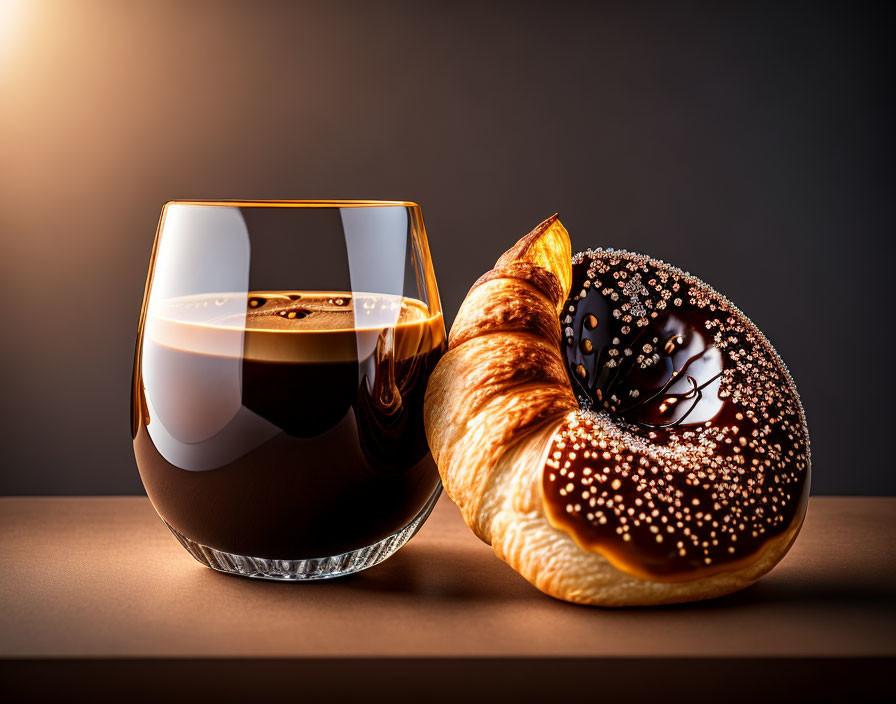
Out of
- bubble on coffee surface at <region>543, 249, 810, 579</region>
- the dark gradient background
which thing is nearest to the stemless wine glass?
bubble on coffee surface at <region>543, 249, 810, 579</region>

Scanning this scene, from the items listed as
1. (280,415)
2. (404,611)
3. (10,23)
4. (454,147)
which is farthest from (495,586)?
(10,23)

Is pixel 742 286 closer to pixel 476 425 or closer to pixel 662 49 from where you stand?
pixel 662 49

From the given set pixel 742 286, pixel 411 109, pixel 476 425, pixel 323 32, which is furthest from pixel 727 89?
pixel 476 425

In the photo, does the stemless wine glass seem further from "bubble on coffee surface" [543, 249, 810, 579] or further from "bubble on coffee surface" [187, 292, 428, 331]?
"bubble on coffee surface" [543, 249, 810, 579]

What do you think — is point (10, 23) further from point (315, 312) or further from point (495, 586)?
point (495, 586)

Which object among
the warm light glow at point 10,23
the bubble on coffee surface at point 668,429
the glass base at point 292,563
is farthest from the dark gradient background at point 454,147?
the glass base at point 292,563

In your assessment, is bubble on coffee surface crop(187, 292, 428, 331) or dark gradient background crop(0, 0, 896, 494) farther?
dark gradient background crop(0, 0, 896, 494)

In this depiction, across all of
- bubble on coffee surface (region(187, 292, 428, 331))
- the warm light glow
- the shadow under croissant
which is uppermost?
the warm light glow

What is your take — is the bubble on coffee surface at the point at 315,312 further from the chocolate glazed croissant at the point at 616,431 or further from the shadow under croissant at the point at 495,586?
the shadow under croissant at the point at 495,586
